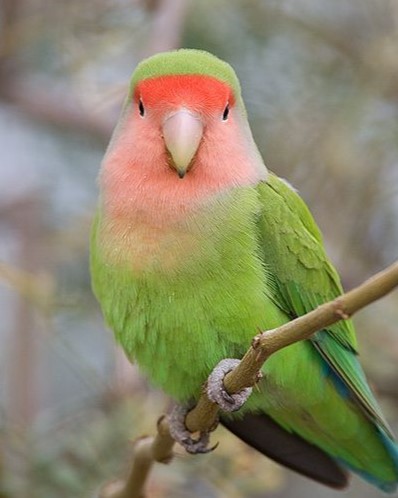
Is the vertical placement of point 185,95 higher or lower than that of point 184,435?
higher

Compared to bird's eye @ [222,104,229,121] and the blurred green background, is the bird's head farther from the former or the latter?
the blurred green background

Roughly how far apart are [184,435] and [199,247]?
32cm

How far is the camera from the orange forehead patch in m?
1.64

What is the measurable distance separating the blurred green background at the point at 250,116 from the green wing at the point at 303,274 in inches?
22.1

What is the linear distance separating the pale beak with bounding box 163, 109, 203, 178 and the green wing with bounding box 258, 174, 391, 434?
0.19 m

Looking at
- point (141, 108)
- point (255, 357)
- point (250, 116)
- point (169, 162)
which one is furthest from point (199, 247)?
point (250, 116)

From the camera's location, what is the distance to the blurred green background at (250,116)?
2482 mm

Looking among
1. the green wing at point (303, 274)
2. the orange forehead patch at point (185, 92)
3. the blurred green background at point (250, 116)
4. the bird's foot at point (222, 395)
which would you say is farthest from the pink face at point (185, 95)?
the blurred green background at point (250, 116)

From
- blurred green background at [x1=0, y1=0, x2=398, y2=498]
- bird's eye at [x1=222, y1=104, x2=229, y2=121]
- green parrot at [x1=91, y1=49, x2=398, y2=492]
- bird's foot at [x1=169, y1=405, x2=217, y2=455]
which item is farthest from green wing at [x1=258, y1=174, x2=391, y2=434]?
blurred green background at [x1=0, y1=0, x2=398, y2=498]

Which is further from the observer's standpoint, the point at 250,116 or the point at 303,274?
the point at 250,116

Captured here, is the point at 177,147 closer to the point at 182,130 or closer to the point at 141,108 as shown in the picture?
the point at 182,130

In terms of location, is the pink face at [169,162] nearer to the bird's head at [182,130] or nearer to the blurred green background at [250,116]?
the bird's head at [182,130]

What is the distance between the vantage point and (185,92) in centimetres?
164

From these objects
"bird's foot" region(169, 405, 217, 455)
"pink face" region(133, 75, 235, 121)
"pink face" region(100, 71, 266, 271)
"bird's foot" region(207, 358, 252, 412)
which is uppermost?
"pink face" region(133, 75, 235, 121)
